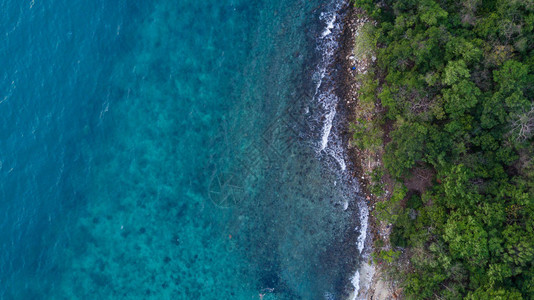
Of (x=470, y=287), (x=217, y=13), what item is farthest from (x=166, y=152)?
(x=470, y=287)

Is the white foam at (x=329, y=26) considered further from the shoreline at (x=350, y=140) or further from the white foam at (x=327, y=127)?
the white foam at (x=327, y=127)

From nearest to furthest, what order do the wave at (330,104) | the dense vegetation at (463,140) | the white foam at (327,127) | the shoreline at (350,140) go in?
the dense vegetation at (463,140) < the shoreline at (350,140) < the wave at (330,104) < the white foam at (327,127)

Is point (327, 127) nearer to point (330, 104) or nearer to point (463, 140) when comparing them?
point (330, 104)

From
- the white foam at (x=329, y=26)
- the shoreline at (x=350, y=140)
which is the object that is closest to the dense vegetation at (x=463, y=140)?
the shoreline at (x=350, y=140)

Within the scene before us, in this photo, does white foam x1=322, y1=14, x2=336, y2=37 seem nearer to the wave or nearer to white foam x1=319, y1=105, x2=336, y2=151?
the wave

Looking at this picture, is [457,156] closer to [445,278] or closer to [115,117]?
[445,278]

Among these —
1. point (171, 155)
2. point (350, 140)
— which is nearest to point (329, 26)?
point (350, 140)
